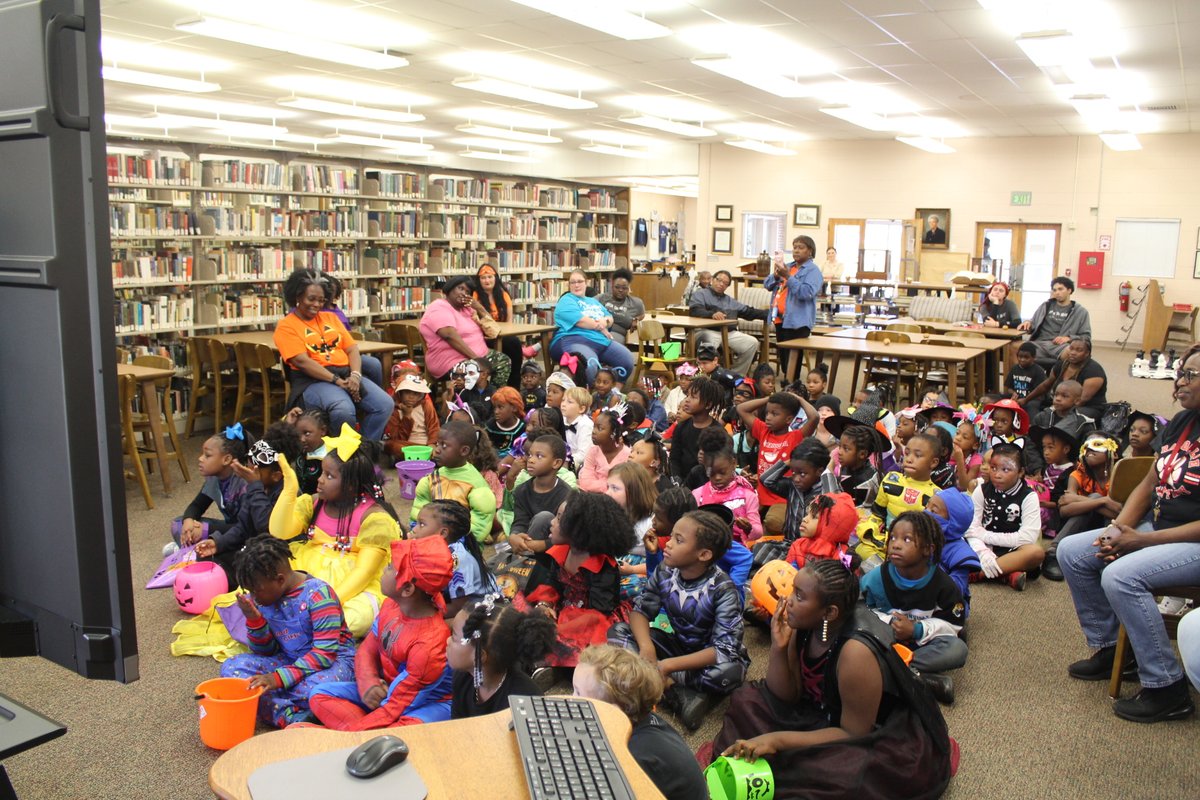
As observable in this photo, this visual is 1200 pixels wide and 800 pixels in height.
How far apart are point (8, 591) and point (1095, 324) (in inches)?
634

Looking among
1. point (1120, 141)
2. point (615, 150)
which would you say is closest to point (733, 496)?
point (1120, 141)

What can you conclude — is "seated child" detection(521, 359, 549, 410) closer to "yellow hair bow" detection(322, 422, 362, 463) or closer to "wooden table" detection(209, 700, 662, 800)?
"yellow hair bow" detection(322, 422, 362, 463)

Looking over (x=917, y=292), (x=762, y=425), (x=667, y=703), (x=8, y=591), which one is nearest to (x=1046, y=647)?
(x=667, y=703)

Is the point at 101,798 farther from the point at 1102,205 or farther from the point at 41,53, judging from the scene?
the point at 1102,205

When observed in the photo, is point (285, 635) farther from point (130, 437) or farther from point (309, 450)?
point (130, 437)

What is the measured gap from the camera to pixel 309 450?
458cm

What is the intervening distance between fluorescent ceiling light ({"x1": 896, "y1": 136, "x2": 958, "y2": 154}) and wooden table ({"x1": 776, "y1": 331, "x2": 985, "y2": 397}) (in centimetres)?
603

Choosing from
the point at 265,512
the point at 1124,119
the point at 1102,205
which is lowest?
the point at 265,512

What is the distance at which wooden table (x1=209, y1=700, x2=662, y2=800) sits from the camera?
4.68 ft

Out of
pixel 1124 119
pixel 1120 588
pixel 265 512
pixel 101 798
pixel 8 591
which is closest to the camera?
pixel 8 591

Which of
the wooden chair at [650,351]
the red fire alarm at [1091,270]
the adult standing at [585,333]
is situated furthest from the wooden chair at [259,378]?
the red fire alarm at [1091,270]

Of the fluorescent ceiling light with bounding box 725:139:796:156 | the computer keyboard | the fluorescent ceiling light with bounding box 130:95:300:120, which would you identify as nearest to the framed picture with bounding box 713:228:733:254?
the fluorescent ceiling light with bounding box 725:139:796:156

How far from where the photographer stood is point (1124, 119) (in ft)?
41.0

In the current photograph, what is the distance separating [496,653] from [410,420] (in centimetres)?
441
